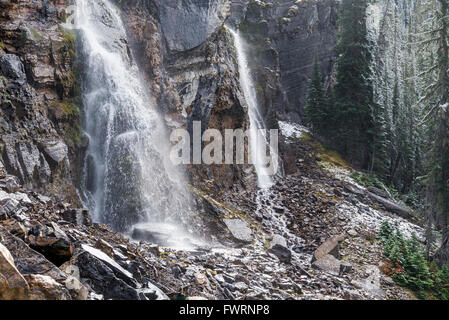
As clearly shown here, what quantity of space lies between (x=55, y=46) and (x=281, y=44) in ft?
85.4

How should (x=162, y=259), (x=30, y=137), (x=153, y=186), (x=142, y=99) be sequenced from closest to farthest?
(x=162, y=259) < (x=30, y=137) < (x=153, y=186) < (x=142, y=99)

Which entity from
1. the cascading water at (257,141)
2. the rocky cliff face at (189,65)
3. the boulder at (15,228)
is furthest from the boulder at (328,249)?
the boulder at (15,228)

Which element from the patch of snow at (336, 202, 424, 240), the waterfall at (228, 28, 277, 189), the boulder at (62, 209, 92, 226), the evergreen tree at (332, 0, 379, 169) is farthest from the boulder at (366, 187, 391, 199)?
the boulder at (62, 209, 92, 226)

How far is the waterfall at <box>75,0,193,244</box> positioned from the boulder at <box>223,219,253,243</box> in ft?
6.62

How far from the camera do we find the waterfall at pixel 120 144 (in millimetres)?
13836

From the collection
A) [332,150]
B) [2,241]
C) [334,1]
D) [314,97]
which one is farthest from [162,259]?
[334,1]

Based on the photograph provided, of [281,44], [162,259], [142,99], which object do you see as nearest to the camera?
[162,259]

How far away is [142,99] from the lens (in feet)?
56.9

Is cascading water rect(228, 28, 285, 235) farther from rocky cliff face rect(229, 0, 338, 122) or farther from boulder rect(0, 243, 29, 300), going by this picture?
boulder rect(0, 243, 29, 300)

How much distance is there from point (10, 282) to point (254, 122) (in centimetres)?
2123

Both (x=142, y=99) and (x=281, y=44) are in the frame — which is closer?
(x=142, y=99)

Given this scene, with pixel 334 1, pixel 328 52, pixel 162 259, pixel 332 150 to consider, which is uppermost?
pixel 334 1

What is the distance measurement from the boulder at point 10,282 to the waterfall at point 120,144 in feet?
29.3

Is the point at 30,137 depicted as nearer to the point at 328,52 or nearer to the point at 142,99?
the point at 142,99
